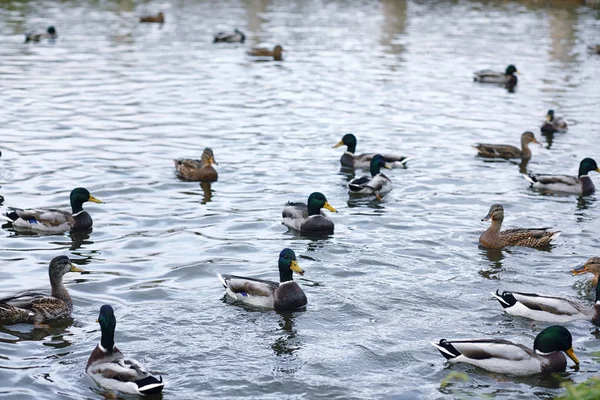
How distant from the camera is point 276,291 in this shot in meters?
12.8

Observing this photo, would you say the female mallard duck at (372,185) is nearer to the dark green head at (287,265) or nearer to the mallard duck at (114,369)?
the dark green head at (287,265)

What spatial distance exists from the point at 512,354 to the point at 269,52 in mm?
27740

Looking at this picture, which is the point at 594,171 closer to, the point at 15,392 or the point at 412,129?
the point at 412,129

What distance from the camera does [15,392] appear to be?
400 inches

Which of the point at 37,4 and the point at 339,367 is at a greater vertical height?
the point at 37,4

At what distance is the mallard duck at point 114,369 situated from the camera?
9.89 metres

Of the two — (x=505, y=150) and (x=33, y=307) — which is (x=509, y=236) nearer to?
(x=505, y=150)

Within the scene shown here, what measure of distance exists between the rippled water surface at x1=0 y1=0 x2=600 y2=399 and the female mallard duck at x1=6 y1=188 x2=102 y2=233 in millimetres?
268

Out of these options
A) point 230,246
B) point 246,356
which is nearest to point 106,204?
point 230,246

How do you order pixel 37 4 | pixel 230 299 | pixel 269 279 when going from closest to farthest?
pixel 230 299
pixel 269 279
pixel 37 4

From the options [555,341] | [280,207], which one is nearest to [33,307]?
[555,341]

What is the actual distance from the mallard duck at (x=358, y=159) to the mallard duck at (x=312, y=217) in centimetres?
431

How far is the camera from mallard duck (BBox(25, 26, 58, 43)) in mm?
38812

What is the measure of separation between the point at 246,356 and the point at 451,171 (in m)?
10.8
